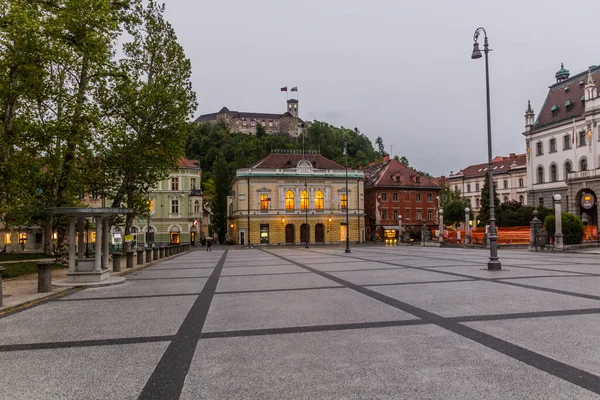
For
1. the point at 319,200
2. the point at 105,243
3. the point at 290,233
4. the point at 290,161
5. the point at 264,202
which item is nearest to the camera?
the point at 105,243

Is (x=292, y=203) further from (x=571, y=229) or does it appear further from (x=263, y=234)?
(x=571, y=229)

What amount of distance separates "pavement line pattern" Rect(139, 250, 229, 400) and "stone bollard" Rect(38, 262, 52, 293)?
6.96m

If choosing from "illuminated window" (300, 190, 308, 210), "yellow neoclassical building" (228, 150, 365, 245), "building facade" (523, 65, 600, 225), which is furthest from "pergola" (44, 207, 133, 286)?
"building facade" (523, 65, 600, 225)

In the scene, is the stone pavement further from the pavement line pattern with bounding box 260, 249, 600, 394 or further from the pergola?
the pergola

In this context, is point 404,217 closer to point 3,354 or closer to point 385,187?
point 385,187

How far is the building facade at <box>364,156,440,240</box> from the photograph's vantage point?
70.8 meters

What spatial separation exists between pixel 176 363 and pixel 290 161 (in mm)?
62475

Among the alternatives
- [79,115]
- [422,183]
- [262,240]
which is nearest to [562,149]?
[422,183]

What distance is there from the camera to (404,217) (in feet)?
234

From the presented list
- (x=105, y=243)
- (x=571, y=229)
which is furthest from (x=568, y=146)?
(x=105, y=243)

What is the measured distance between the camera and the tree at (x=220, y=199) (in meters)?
73.2

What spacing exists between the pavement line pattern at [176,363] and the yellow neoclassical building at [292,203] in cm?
5346

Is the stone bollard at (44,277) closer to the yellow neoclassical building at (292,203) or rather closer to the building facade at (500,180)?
the yellow neoclassical building at (292,203)

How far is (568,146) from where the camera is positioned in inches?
2304
